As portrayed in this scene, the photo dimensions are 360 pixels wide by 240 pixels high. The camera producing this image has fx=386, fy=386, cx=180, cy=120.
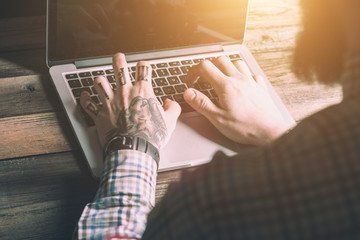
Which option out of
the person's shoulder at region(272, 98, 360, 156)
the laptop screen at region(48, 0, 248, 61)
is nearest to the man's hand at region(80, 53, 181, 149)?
the laptop screen at region(48, 0, 248, 61)

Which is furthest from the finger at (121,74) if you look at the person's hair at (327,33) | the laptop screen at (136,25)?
the person's hair at (327,33)

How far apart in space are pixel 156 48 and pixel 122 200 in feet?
1.44

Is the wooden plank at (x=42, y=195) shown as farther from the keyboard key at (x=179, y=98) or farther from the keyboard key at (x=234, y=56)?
the keyboard key at (x=234, y=56)

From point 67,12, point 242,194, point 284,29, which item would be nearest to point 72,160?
point 67,12

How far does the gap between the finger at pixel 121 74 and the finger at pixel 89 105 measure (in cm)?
6

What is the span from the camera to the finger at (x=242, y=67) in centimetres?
91

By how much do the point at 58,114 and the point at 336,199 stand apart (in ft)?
1.99

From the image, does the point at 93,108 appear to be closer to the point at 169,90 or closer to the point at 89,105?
the point at 89,105

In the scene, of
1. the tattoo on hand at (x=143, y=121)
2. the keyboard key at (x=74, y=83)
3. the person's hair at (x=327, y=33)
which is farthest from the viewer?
the keyboard key at (x=74, y=83)

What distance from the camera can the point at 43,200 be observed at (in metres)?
0.69

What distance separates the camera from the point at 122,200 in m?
0.65

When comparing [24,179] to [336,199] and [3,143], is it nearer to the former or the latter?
[3,143]

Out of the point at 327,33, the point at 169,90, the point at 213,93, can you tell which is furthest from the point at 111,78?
the point at 327,33

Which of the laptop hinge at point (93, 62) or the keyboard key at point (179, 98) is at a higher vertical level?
the laptop hinge at point (93, 62)
